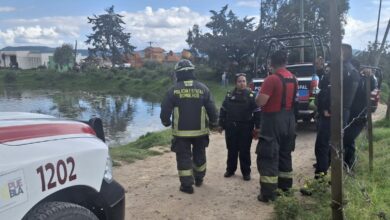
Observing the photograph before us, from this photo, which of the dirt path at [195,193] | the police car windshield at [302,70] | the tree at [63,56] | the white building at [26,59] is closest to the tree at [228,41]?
the police car windshield at [302,70]

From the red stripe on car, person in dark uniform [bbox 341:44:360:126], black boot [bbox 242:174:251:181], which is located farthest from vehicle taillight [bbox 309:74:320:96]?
the red stripe on car

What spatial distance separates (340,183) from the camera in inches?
136

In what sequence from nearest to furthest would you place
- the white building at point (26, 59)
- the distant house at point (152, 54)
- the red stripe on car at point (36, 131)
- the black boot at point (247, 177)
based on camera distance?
the red stripe on car at point (36, 131) → the black boot at point (247, 177) → the distant house at point (152, 54) → the white building at point (26, 59)

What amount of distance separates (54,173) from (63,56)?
74317mm

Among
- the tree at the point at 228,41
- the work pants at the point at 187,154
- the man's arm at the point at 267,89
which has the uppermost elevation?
the tree at the point at 228,41

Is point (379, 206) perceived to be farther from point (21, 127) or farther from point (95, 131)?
point (21, 127)

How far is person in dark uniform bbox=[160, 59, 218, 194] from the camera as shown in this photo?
5.43 metres

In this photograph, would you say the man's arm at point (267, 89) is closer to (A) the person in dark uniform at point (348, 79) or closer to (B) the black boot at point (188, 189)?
(A) the person in dark uniform at point (348, 79)

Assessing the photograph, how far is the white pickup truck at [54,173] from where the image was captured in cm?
235

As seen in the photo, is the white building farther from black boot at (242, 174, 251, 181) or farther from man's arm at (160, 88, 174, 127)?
man's arm at (160, 88, 174, 127)

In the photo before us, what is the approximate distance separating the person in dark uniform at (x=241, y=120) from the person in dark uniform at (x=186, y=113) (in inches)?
19.1

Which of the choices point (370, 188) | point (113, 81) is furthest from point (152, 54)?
point (370, 188)

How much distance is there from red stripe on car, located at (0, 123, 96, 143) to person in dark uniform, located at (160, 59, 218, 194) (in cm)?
237

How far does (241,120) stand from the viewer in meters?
5.96
